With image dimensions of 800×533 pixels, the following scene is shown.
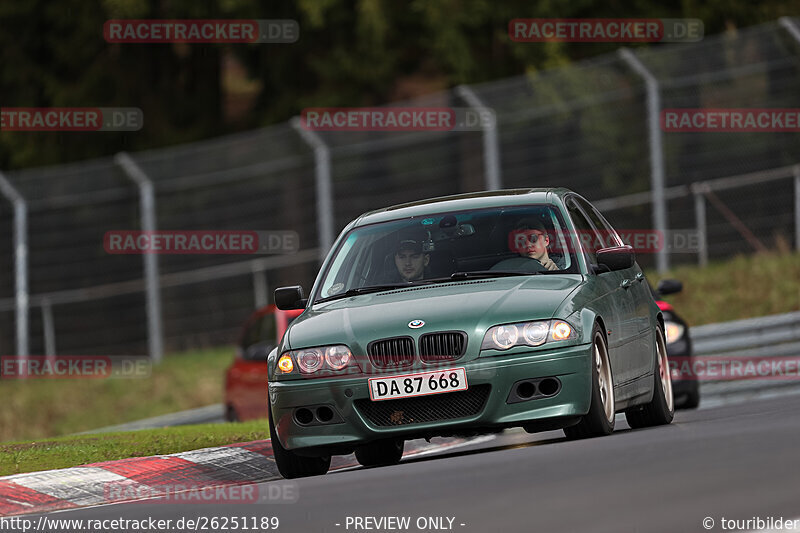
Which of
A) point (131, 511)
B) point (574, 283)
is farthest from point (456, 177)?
point (131, 511)

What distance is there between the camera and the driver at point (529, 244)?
409 inches

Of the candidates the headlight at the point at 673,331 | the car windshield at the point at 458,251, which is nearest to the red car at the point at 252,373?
the headlight at the point at 673,331

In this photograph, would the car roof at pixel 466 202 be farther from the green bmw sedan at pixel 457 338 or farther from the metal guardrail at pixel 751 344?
the metal guardrail at pixel 751 344

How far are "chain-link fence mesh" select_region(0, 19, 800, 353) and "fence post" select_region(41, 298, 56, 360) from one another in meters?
0.08

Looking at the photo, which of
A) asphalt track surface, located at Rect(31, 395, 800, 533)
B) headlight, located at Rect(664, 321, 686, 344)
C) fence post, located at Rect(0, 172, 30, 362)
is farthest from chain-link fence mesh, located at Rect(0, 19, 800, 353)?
asphalt track surface, located at Rect(31, 395, 800, 533)

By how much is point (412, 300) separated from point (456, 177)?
47.1 feet

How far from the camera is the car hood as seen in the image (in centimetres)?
938

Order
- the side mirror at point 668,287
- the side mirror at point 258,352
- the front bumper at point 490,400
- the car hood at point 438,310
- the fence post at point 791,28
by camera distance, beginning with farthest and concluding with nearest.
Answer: the fence post at point 791,28
the side mirror at point 258,352
the side mirror at point 668,287
the car hood at point 438,310
the front bumper at point 490,400

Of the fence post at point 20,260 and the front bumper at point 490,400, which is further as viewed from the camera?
the fence post at point 20,260

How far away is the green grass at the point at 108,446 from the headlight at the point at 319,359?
73.9 inches

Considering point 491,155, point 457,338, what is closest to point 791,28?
point 491,155

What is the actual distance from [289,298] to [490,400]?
7.05 ft

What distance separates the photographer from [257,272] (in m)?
26.0

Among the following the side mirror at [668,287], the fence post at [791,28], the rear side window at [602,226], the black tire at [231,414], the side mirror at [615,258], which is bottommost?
the black tire at [231,414]
